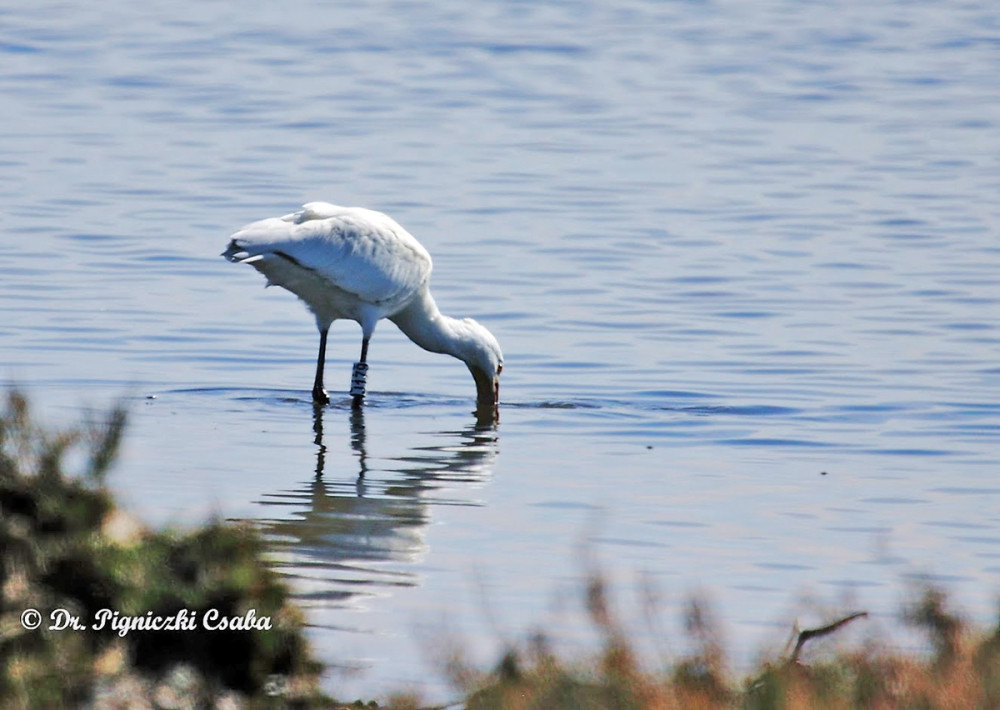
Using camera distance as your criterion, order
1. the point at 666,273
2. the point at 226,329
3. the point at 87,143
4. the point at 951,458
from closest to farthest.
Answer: the point at 951,458, the point at 226,329, the point at 666,273, the point at 87,143

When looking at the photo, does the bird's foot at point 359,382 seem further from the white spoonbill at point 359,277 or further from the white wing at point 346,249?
the white wing at point 346,249

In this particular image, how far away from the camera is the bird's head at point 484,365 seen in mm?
12359

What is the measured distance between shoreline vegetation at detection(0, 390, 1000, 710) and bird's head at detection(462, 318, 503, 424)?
7.05 m

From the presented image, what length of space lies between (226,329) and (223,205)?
5577mm

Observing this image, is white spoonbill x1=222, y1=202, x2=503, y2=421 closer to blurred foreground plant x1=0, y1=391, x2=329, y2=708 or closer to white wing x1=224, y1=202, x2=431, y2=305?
white wing x1=224, y1=202, x2=431, y2=305

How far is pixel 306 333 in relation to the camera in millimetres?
15039

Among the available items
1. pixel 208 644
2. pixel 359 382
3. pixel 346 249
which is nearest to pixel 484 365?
pixel 359 382

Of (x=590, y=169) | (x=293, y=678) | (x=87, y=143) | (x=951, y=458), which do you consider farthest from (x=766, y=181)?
(x=293, y=678)

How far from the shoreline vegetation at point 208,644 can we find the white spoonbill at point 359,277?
22.0ft

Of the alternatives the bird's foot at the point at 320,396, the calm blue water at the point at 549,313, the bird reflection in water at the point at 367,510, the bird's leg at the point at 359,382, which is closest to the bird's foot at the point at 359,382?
the bird's leg at the point at 359,382

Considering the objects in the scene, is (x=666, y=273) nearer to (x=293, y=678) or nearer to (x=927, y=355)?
(x=927, y=355)

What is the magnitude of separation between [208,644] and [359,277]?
24.5 ft

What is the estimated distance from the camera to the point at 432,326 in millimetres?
13047

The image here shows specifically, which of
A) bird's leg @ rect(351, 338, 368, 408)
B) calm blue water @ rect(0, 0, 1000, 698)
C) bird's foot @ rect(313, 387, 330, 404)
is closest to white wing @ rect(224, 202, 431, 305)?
bird's leg @ rect(351, 338, 368, 408)
